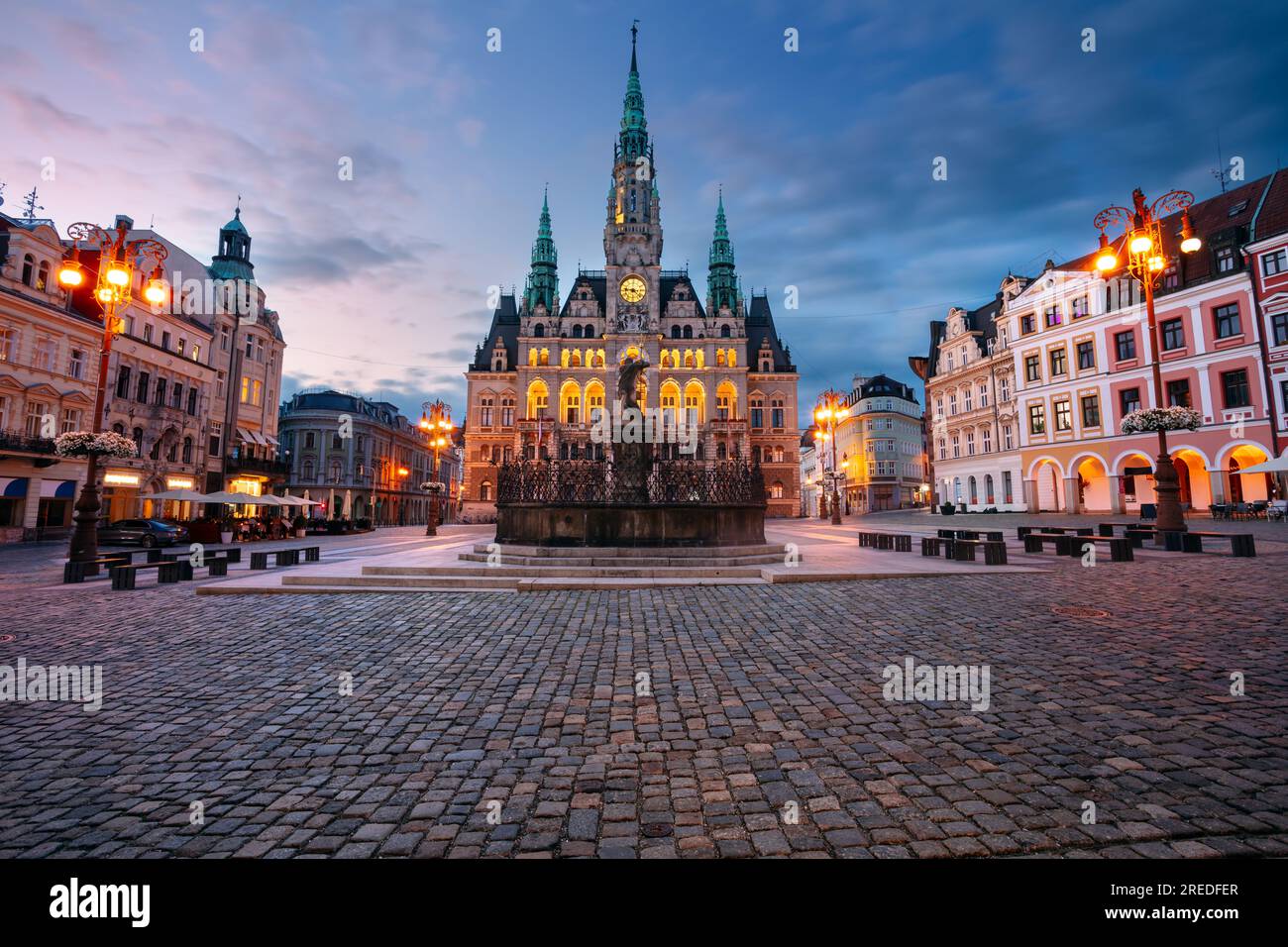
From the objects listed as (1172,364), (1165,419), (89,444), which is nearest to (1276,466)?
(1172,364)

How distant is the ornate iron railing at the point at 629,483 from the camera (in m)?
14.2

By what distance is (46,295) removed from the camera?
28203 mm

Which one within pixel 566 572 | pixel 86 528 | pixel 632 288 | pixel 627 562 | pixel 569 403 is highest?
pixel 632 288

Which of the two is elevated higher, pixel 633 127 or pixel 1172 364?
pixel 633 127

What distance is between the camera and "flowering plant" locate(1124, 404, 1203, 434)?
50.1 ft

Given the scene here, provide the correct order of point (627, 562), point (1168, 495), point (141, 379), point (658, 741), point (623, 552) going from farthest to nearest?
point (141, 379) → point (1168, 495) → point (623, 552) → point (627, 562) → point (658, 741)

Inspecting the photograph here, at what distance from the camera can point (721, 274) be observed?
72125 millimetres

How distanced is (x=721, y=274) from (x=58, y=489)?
213 ft

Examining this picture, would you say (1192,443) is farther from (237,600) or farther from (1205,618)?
(237,600)

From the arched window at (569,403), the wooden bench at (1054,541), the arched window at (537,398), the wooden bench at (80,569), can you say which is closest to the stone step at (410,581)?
the wooden bench at (80,569)

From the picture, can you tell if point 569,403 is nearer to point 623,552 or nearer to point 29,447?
point 29,447

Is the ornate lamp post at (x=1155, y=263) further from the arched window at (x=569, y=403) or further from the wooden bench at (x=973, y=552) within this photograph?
the arched window at (x=569, y=403)

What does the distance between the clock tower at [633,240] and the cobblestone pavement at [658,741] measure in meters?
59.7

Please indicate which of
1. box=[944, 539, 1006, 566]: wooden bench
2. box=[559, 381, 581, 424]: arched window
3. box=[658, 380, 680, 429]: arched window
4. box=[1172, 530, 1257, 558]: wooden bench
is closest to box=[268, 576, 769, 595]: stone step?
box=[944, 539, 1006, 566]: wooden bench
